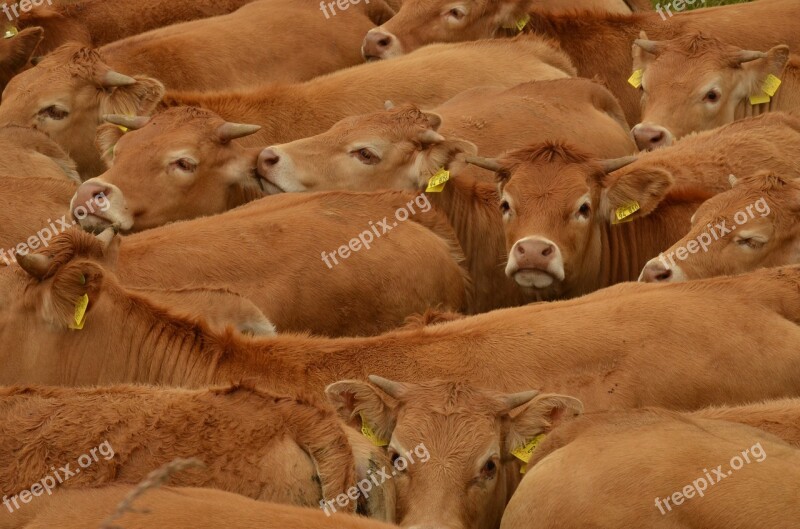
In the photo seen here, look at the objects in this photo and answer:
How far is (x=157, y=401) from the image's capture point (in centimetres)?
491

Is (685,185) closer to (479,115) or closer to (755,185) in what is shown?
(755,185)

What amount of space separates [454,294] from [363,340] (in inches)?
72.5

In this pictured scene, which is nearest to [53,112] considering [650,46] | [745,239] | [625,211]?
[625,211]

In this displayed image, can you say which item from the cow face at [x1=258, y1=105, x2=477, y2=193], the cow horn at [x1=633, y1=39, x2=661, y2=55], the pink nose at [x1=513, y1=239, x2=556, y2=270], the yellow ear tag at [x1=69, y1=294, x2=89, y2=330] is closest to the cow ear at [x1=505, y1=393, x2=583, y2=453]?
the yellow ear tag at [x1=69, y1=294, x2=89, y2=330]

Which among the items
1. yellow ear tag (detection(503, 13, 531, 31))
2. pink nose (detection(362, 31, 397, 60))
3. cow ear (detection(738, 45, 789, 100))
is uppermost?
cow ear (detection(738, 45, 789, 100))

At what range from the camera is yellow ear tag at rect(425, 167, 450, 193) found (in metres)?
8.23

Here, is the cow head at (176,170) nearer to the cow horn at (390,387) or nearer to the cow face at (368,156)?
the cow face at (368,156)

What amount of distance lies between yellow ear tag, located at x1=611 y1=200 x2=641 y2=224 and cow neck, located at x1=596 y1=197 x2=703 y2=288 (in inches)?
6.8

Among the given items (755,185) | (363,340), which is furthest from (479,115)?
(363,340)

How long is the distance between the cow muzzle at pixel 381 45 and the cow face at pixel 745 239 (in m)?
3.77

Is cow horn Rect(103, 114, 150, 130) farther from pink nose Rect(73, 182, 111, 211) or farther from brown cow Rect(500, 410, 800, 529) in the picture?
brown cow Rect(500, 410, 800, 529)

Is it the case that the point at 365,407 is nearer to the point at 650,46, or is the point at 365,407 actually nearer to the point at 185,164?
the point at 185,164

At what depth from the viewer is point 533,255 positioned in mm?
7469

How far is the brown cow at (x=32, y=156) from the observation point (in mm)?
8578
